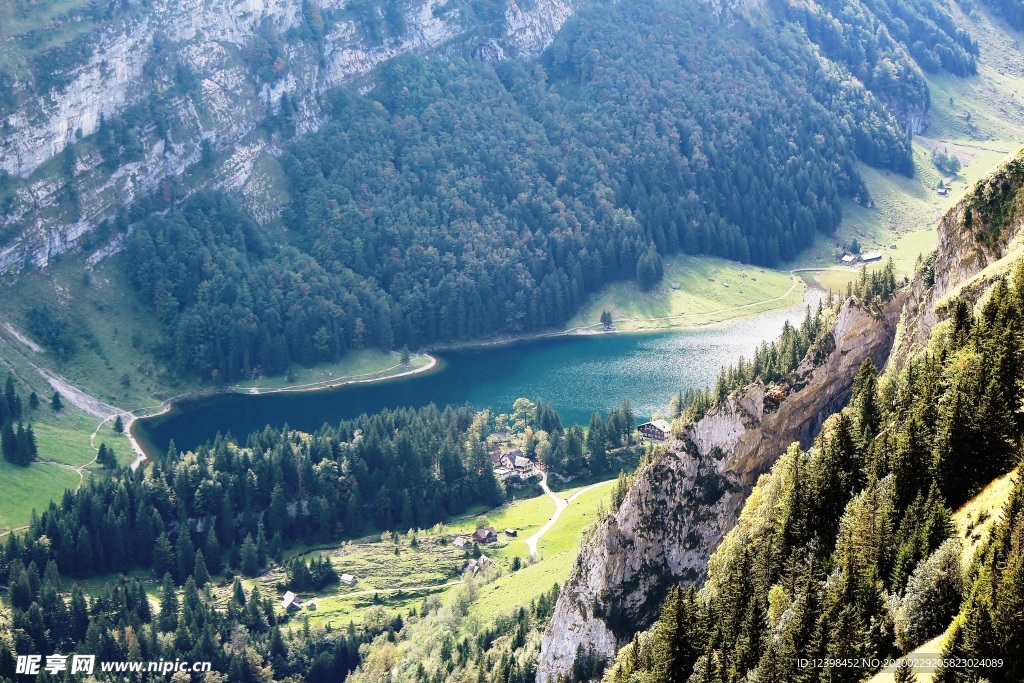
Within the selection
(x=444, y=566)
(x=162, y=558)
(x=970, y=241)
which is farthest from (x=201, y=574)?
(x=970, y=241)

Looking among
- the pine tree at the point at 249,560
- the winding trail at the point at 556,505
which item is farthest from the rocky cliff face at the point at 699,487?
the pine tree at the point at 249,560

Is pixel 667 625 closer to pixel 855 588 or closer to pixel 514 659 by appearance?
pixel 855 588

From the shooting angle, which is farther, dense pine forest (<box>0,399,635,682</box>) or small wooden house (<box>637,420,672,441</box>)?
small wooden house (<box>637,420,672,441</box>)

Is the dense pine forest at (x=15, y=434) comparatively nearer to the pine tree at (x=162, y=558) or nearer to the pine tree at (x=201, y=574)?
the pine tree at (x=162, y=558)

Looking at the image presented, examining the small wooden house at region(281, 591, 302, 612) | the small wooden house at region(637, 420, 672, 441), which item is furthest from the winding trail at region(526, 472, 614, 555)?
the small wooden house at region(281, 591, 302, 612)

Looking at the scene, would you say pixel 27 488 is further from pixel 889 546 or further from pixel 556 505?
pixel 889 546

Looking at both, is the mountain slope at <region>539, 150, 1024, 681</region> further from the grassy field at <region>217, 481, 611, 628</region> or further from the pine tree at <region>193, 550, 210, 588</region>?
the pine tree at <region>193, 550, 210, 588</region>

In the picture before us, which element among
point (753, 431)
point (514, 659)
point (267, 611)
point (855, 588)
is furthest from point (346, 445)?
point (855, 588)
